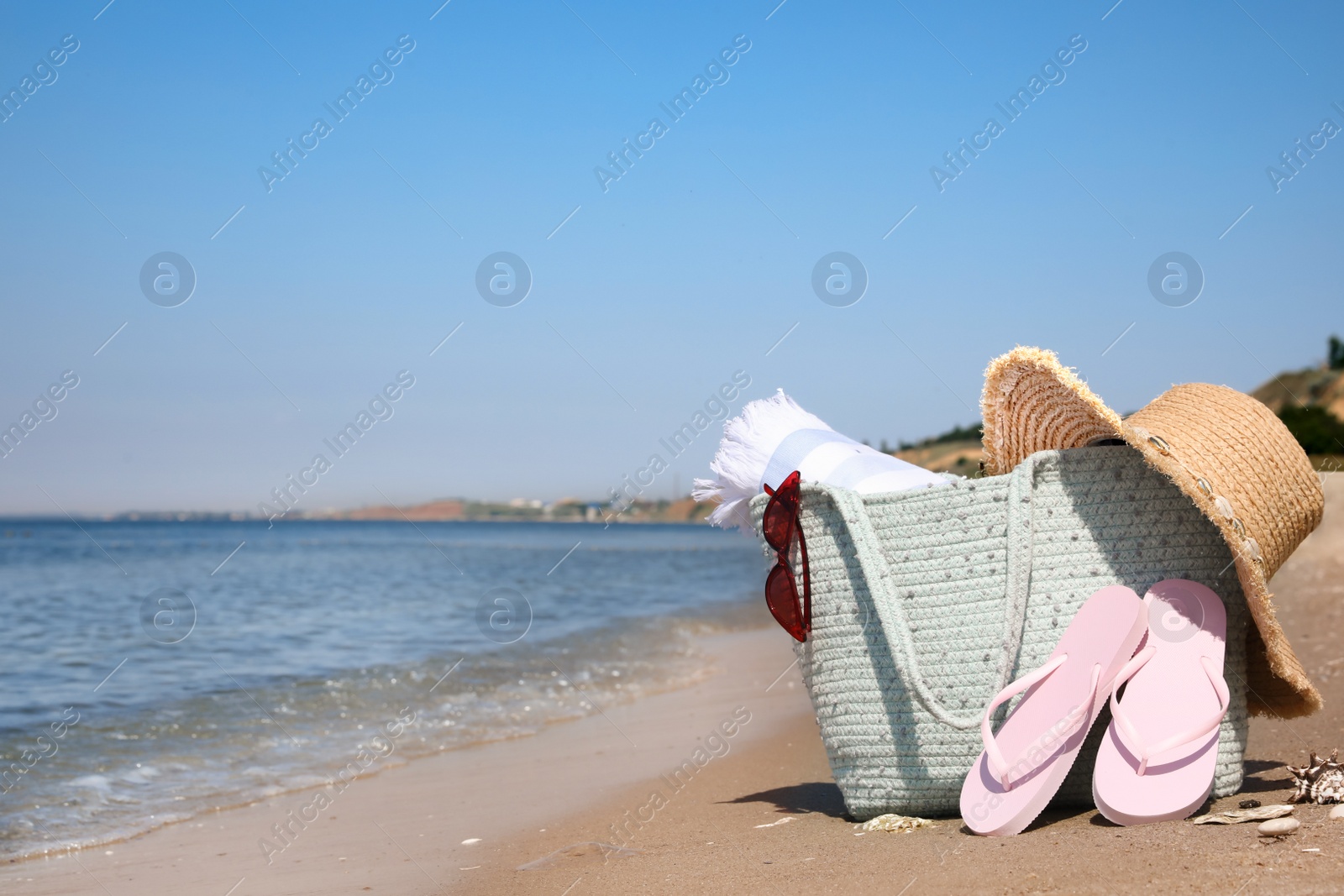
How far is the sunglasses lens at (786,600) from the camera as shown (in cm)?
324

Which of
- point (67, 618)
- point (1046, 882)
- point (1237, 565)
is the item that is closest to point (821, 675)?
point (1046, 882)

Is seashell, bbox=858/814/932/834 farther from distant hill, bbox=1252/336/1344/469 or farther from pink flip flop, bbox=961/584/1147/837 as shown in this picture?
distant hill, bbox=1252/336/1344/469

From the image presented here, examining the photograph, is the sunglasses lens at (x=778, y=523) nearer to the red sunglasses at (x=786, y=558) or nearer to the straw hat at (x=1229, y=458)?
the red sunglasses at (x=786, y=558)

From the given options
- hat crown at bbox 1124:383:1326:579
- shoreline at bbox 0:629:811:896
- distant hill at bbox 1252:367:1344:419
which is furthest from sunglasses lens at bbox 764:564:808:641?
distant hill at bbox 1252:367:1344:419

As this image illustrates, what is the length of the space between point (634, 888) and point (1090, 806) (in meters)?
1.42

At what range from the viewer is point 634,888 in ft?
9.52

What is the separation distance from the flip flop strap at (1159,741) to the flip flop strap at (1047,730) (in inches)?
3.5

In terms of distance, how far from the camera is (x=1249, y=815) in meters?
2.61

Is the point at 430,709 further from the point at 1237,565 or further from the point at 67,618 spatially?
the point at 67,618

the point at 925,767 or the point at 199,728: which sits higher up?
the point at 925,767

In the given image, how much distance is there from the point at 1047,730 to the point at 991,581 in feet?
1.48

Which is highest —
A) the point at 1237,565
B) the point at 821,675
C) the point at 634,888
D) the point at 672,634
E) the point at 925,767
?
the point at 1237,565

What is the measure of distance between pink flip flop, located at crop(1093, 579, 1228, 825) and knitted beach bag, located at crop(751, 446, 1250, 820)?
0.10m

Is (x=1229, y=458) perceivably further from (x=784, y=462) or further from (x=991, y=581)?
(x=784, y=462)
